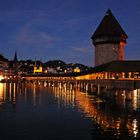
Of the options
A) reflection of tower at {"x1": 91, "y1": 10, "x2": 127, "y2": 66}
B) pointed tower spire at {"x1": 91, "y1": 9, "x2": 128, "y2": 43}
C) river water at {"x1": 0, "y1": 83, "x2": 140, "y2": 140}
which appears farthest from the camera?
pointed tower spire at {"x1": 91, "y1": 9, "x2": 128, "y2": 43}

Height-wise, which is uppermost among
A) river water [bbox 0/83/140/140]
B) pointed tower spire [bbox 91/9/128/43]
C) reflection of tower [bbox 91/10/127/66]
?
pointed tower spire [bbox 91/9/128/43]

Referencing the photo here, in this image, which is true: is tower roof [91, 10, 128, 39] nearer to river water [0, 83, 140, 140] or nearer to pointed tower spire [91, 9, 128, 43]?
pointed tower spire [91, 9, 128, 43]

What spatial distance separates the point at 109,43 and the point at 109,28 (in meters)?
7.15

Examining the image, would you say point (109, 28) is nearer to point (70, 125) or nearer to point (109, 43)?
point (109, 43)

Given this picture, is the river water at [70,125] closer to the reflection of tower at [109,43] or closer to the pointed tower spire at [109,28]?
the reflection of tower at [109,43]

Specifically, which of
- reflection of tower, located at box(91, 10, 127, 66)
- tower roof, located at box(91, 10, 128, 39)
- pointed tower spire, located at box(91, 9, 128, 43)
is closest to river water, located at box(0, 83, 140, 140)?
reflection of tower, located at box(91, 10, 127, 66)

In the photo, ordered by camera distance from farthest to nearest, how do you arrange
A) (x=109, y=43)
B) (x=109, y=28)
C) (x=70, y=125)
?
(x=109, y=28), (x=109, y=43), (x=70, y=125)

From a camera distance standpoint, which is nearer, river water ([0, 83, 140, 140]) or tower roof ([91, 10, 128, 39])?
river water ([0, 83, 140, 140])

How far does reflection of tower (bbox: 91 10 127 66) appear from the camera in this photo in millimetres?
87875

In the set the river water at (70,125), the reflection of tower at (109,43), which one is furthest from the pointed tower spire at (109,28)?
the river water at (70,125)

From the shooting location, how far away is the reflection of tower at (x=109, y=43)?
288 ft

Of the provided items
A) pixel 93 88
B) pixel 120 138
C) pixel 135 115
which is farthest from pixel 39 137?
pixel 93 88

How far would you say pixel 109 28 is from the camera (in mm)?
93625

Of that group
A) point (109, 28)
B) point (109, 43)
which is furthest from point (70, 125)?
point (109, 28)
